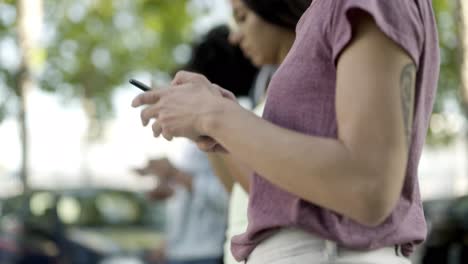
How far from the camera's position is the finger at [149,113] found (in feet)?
5.73

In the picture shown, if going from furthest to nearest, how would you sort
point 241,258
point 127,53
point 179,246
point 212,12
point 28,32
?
point 127,53 → point 28,32 → point 212,12 → point 179,246 → point 241,258

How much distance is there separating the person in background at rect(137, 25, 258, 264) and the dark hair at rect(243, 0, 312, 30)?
1839 millimetres

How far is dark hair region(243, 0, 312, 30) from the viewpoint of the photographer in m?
2.75

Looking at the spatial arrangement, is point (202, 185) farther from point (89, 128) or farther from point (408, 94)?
point (89, 128)

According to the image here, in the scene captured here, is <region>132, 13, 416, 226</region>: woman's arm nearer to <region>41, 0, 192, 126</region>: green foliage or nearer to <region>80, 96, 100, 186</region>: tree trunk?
<region>41, 0, 192, 126</region>: green foliage

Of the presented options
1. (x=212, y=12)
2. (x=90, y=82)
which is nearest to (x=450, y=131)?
(x=212, y=12)

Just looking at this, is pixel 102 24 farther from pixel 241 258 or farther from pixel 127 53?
pixel 241 258

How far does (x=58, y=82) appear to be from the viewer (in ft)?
56.1

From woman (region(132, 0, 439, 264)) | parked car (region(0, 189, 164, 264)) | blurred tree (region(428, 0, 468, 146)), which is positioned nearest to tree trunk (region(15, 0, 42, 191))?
parked car (region(0, 189, 164, 264))

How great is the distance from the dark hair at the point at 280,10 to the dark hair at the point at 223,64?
1850mm

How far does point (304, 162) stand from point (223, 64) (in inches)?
132

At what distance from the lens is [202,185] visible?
4.76 meters

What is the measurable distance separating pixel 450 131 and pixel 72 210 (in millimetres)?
7075

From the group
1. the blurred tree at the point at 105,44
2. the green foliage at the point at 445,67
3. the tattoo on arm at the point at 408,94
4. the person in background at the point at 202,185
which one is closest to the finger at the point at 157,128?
the tattoo on arm at the point at 408,94
